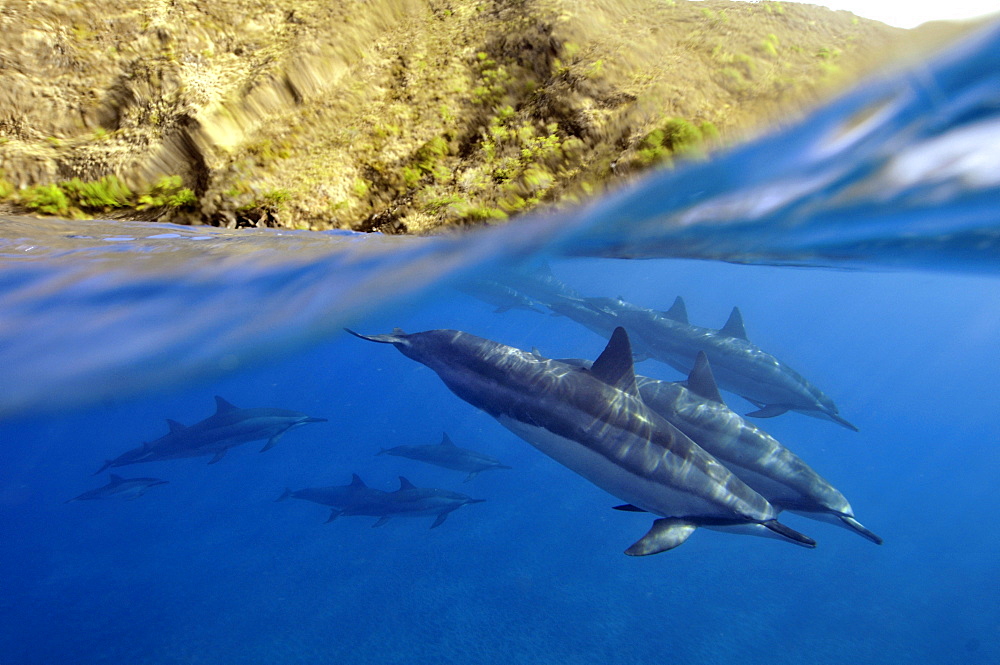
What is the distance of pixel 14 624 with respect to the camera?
42.8ft

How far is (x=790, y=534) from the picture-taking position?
408 cm

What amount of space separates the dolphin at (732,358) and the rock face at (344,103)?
A: 229 inches

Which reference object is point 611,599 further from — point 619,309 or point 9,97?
point 9,97

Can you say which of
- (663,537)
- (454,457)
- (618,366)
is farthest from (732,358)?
(454,457)

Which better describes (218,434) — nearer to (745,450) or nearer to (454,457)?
(454,457)

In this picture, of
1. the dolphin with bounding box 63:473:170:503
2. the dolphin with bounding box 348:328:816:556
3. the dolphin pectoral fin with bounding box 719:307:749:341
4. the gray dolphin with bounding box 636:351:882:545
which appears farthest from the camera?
the dolphin with bounding box 63:473:170:503

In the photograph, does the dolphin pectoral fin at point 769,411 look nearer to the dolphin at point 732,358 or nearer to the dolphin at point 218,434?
the dolphin at point 732,358

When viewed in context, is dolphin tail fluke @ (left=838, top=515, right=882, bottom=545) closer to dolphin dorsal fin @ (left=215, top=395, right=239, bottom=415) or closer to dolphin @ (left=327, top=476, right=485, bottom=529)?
dolphin @ (left=327, top=476, right=485, bottom=529)

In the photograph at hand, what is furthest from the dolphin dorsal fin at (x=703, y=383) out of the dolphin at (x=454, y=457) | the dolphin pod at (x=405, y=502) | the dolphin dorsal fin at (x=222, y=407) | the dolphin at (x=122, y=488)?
the dolphin at (x=122, y=488)

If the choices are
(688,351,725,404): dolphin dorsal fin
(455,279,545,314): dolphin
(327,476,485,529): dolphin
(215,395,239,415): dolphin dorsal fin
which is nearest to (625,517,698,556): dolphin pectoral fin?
(688,351,725,404): dolphin dorsal fin

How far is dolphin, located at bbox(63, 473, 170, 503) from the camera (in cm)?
1138

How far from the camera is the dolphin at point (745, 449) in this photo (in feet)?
18.1

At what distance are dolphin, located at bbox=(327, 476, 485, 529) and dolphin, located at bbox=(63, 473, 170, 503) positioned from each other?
16.2 ft

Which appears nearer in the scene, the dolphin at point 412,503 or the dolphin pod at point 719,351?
the dolphin pod at point 719,351
